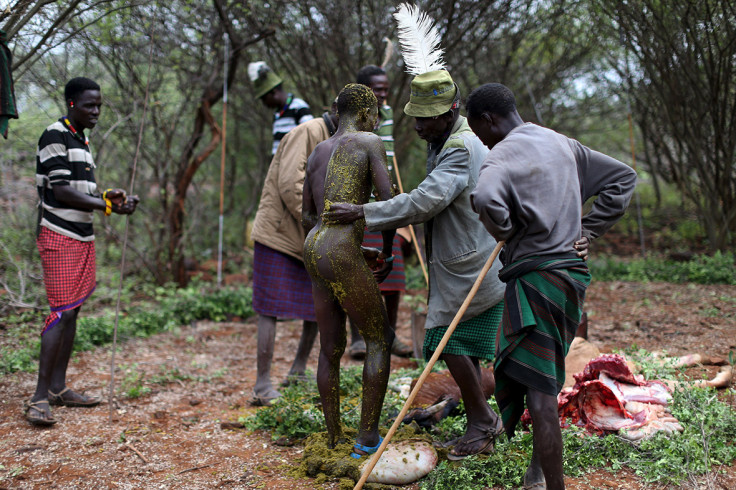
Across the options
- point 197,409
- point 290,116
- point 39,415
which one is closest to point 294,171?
point 290,116

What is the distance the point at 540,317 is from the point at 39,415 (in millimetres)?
3182

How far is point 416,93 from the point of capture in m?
2.93

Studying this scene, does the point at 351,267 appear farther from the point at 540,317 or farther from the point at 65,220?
the point at 65,220

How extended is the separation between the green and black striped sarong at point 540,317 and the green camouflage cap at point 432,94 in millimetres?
936

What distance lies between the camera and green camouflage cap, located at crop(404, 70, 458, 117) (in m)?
2.89

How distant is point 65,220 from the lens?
157 inches

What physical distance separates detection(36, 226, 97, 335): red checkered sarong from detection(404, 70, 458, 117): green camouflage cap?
258 centimetres

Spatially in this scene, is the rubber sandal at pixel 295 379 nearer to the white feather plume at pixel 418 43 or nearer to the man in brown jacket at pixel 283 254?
the man in brown jacket at pixel 283 254

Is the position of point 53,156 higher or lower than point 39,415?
higher

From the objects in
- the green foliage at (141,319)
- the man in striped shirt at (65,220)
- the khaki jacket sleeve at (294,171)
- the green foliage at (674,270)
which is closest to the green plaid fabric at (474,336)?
the khaki jacket sleeve at (294,171)

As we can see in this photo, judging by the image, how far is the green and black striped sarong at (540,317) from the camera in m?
2.36

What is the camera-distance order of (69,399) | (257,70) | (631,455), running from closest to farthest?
(631,455) → (69,399) → (257,70)

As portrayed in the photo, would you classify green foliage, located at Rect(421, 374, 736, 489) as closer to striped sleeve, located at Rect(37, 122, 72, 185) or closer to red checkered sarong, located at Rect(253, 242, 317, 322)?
red checkered sarong, located at Rect(253, 242, 317, 322)

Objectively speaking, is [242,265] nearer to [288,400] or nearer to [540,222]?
[288,400]
